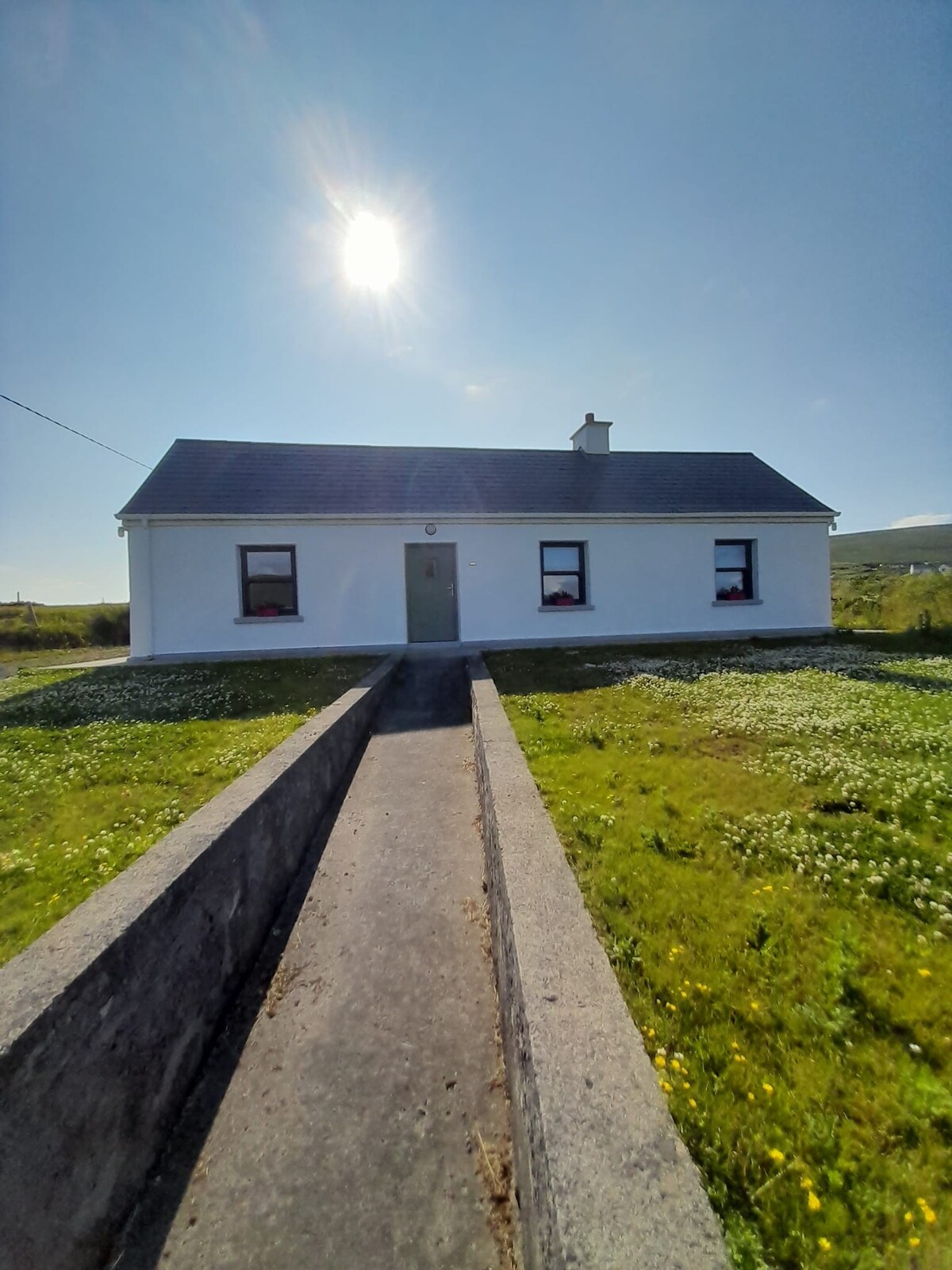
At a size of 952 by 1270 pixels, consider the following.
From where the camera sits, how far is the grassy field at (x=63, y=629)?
22.5 meters

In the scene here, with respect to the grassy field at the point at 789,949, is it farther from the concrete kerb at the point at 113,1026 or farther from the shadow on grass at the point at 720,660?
the shadow on grass at the point at 720,660

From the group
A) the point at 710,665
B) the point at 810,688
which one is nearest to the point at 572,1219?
the point at 810,688

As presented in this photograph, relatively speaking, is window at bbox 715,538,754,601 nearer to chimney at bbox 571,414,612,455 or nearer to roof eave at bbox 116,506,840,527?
roof eave at bbox 116,506,840,527

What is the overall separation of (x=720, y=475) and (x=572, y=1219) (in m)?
19.3

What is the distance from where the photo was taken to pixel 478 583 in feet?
47.3

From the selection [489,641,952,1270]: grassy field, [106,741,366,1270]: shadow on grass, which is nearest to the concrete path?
[106,741,366,1270]: shadow on grass

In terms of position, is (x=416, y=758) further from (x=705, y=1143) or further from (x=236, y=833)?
(x=705, y=1143)

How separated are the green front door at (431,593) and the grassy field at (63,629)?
14929 mm

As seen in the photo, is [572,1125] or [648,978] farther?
[648,978]

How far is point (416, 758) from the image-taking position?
6.39 metres

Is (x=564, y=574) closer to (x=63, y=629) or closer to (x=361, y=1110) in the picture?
(x=361, y=1110)

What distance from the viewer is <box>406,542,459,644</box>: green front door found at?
46.9 ft

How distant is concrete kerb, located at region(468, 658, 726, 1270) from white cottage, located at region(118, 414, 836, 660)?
11753mm

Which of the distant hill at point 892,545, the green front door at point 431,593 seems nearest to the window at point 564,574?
the green front door at point 431,593
